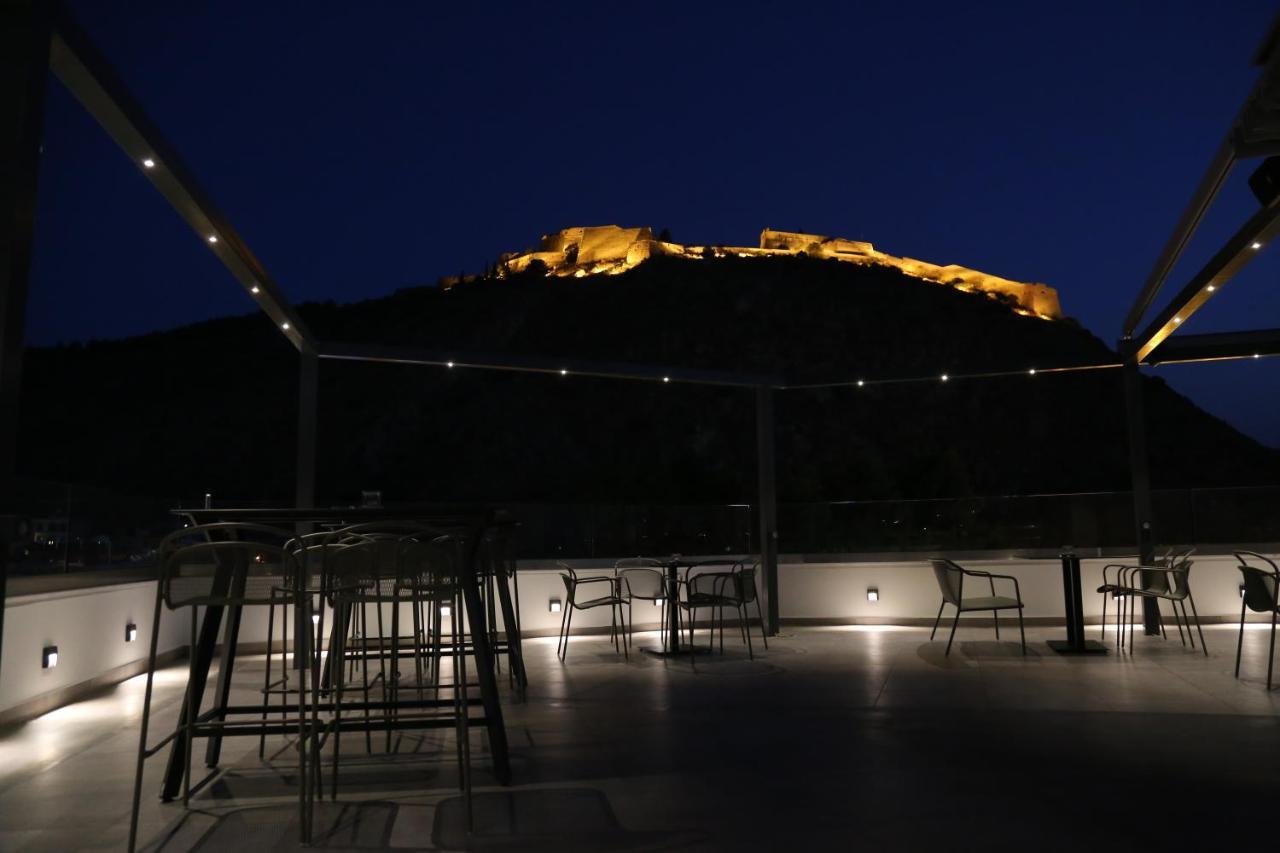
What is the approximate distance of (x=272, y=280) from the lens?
19.9ft

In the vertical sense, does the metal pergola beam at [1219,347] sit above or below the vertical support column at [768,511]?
above

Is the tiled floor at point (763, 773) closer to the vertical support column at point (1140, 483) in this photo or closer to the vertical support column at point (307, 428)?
the vertical support column at point (307, 428)

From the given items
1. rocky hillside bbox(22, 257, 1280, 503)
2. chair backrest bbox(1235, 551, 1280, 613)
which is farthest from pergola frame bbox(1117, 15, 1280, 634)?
rocky hillside bbox(22, 257, 1280, 503)

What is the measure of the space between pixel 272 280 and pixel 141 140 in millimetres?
2492

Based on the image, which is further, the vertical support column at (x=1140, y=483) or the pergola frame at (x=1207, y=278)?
the vertical support column at (x=1140, y=483)

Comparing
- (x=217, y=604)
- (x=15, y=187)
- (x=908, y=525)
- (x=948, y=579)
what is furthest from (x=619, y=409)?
(x=15, y=187)

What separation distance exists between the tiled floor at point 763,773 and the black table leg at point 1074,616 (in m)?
1.15

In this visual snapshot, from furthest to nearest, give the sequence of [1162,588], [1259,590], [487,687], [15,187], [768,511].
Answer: [768,511] < [1162,588] < [1259,590] < [487,687] < [15,187]

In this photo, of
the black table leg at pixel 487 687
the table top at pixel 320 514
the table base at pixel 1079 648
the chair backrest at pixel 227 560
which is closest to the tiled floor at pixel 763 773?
the black table leg at pixel 487 687

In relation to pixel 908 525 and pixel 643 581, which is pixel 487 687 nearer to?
pixel 643 581

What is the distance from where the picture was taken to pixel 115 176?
44.9m

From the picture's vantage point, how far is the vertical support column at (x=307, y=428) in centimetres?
698

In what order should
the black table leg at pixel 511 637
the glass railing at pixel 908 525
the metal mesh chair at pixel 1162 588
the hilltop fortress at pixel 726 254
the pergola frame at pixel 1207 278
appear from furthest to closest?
the hilltop fortress at pixel 726 254 → the glass railing at pixel 908 525 → the metal mesh chair at pixel 1162 588 → the black table leg at pixel 511 637 → the pergola frame at pixel 1207 278

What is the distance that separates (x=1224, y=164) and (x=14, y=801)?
6.00 metres
